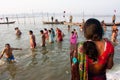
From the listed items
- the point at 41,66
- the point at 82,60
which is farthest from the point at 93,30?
the point at 41,66

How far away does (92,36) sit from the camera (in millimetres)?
2729

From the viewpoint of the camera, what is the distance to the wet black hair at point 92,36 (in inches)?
104

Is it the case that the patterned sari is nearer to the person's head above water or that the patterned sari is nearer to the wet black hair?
the wet black hair

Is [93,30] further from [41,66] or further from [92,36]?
[41,66]

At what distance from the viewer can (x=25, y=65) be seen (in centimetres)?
1150

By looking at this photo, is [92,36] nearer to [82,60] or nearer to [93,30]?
[93,30]

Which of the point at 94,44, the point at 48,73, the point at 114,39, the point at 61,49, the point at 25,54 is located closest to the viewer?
the point at 94,44

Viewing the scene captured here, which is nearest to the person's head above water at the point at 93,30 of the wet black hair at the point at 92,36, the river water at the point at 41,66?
the wet black hair at the point at 92,36

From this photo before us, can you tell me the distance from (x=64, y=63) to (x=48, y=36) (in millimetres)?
7738

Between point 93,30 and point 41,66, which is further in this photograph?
point 41,66

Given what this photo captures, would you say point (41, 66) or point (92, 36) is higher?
point (92, 36)

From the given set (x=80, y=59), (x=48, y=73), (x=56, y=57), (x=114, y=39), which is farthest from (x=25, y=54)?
(x=80, y=59)

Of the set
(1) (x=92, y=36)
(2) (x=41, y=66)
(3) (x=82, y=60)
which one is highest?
(1) (x=92, y=36)

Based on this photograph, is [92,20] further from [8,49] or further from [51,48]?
[51,48]
